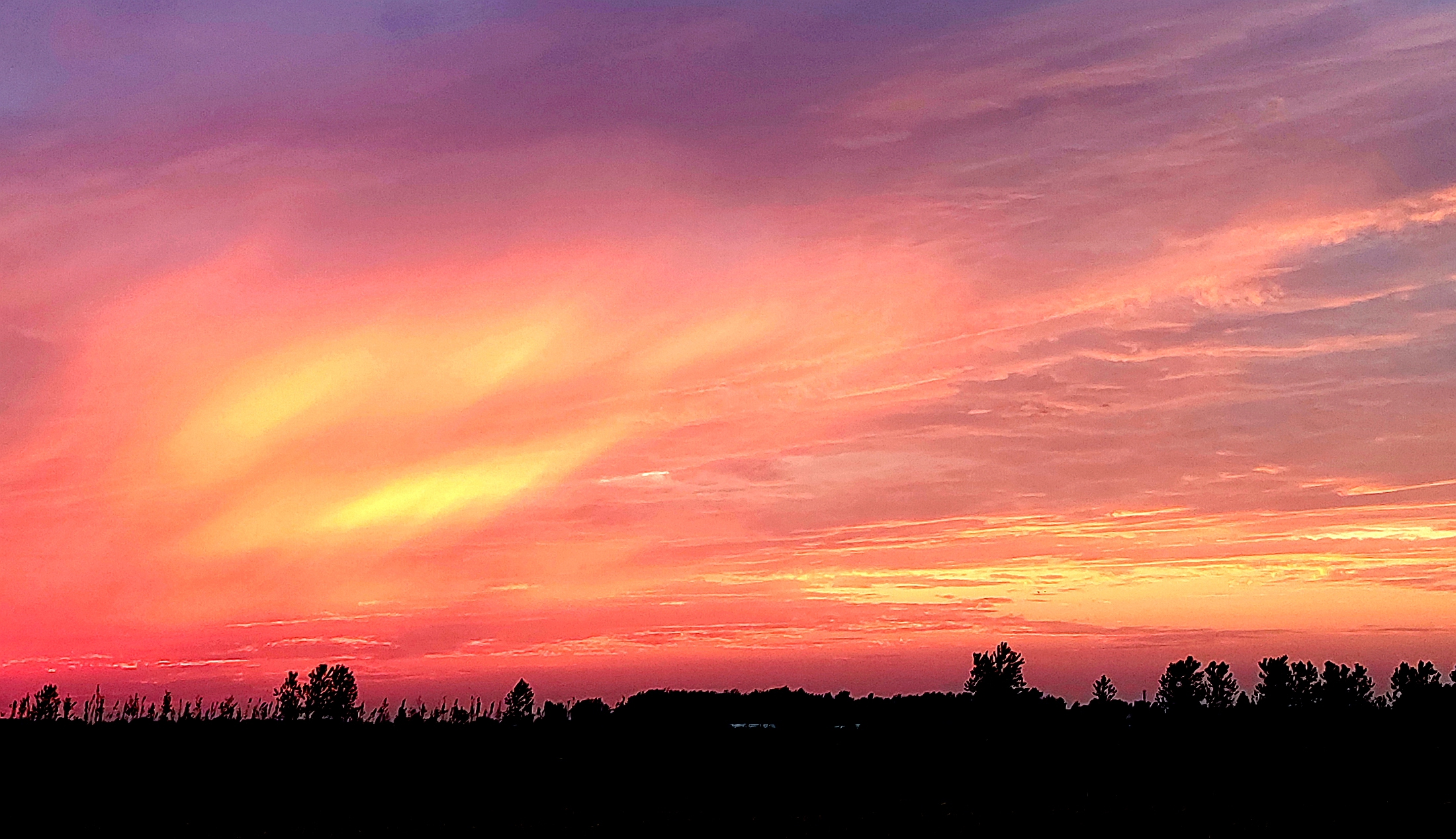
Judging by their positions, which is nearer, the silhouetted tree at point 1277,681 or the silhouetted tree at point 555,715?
the silhouetted tree at point 555,715

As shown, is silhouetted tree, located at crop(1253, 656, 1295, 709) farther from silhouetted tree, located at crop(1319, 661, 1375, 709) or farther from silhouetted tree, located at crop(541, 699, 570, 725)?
silhouetted tree, located at crop(541, 699, 570, 725)

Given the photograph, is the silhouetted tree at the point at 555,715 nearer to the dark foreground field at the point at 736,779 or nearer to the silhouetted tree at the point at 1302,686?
the dark foreground field at the point at 736,779

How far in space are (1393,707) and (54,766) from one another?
78930 millimetres

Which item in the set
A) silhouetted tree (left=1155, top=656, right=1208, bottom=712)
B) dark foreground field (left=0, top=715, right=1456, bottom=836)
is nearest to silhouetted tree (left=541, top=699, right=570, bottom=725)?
dark foreground field (left=0, top=715, right=1456, bottom=836)

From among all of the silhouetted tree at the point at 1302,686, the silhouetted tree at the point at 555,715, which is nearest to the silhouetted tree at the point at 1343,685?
the silhouetted tree at the point at 1302,686

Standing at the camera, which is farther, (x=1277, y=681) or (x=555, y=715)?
(x=1277, y=681)

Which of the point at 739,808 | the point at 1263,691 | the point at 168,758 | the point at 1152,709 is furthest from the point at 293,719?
the point at 1263,691

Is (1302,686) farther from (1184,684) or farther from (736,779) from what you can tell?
(736,779)

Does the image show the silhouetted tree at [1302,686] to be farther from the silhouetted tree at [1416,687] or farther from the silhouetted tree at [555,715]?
the silhouetted tree at [555,715]

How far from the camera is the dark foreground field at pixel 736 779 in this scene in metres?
55.0

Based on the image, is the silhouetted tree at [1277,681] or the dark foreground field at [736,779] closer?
the dark foreground field at [736,779]

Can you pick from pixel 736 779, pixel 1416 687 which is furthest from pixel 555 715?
pixel 1416 687

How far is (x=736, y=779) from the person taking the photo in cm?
7375

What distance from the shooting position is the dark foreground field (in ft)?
180
